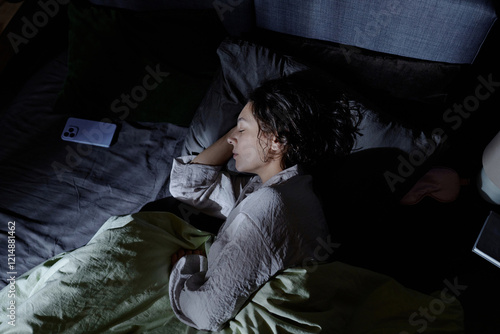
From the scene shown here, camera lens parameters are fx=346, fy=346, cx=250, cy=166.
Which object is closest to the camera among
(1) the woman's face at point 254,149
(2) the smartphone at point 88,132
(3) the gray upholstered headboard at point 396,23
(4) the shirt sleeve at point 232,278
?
(4) the shirt sleeve at point 232,278

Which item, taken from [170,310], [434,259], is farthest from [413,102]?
[170,310]

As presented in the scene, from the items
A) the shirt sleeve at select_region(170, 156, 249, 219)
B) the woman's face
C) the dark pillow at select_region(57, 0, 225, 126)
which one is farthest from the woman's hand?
the dark pillow at select_region(57, 0, 225, 126)

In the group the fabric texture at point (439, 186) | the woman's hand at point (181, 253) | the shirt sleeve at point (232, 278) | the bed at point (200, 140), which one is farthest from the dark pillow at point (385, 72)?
the woman's hand at point (181, 253)

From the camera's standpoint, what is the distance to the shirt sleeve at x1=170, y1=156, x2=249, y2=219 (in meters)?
1.27

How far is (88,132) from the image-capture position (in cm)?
148

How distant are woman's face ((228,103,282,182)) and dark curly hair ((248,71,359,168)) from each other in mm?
24

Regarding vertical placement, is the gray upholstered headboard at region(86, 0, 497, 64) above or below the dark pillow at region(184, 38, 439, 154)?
above

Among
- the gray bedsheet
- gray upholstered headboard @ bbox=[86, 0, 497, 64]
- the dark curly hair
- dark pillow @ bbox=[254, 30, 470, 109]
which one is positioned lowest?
the gray bedsheet

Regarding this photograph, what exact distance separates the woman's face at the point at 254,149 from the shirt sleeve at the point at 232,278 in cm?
26

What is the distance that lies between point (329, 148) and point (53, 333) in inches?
38.1

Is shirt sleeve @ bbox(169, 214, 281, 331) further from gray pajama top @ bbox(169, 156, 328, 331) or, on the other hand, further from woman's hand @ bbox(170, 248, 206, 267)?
woman's hand @ bbox(170, 248, 206, 267)

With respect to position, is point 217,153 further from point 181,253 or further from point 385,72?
point 385,72

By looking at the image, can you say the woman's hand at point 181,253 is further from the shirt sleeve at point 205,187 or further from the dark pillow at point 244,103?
the dark pillow at point 244,103

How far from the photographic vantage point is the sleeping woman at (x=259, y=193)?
3.04ft
